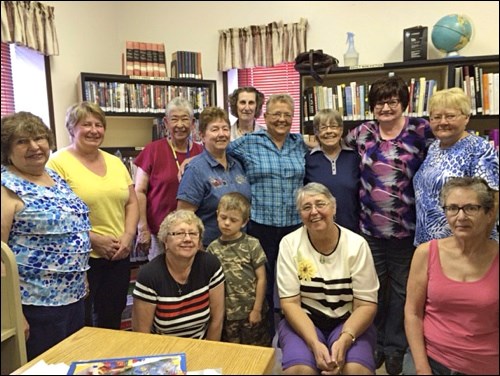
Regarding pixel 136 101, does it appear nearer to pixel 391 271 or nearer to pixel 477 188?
pixel 391 271

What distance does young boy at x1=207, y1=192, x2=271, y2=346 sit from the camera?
1674 mm

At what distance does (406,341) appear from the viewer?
735 millimetres

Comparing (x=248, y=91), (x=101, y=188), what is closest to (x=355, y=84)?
(x=248, y=91)

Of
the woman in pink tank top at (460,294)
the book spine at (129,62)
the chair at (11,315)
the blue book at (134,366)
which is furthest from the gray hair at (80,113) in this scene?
the woman in pink tank top at (460,294)

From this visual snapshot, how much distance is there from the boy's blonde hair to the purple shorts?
0.45 metres

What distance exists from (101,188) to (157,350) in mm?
801

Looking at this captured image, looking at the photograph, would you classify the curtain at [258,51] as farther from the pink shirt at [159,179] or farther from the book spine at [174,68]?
the pink shirt at [159,179]

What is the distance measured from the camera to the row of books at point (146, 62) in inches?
107

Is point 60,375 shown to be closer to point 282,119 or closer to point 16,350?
point 16,350

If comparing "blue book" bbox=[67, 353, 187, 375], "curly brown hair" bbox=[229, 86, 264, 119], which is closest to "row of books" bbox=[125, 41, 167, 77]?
"curly brown hair" bbox=[229, 86, 264, 119]

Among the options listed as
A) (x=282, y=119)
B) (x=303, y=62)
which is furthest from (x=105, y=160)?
(x=303, y=62)

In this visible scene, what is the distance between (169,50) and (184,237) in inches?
57.1

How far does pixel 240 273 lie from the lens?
1.70m

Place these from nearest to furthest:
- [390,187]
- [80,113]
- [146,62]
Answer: [80,113] < [390,187] < [146,62]
